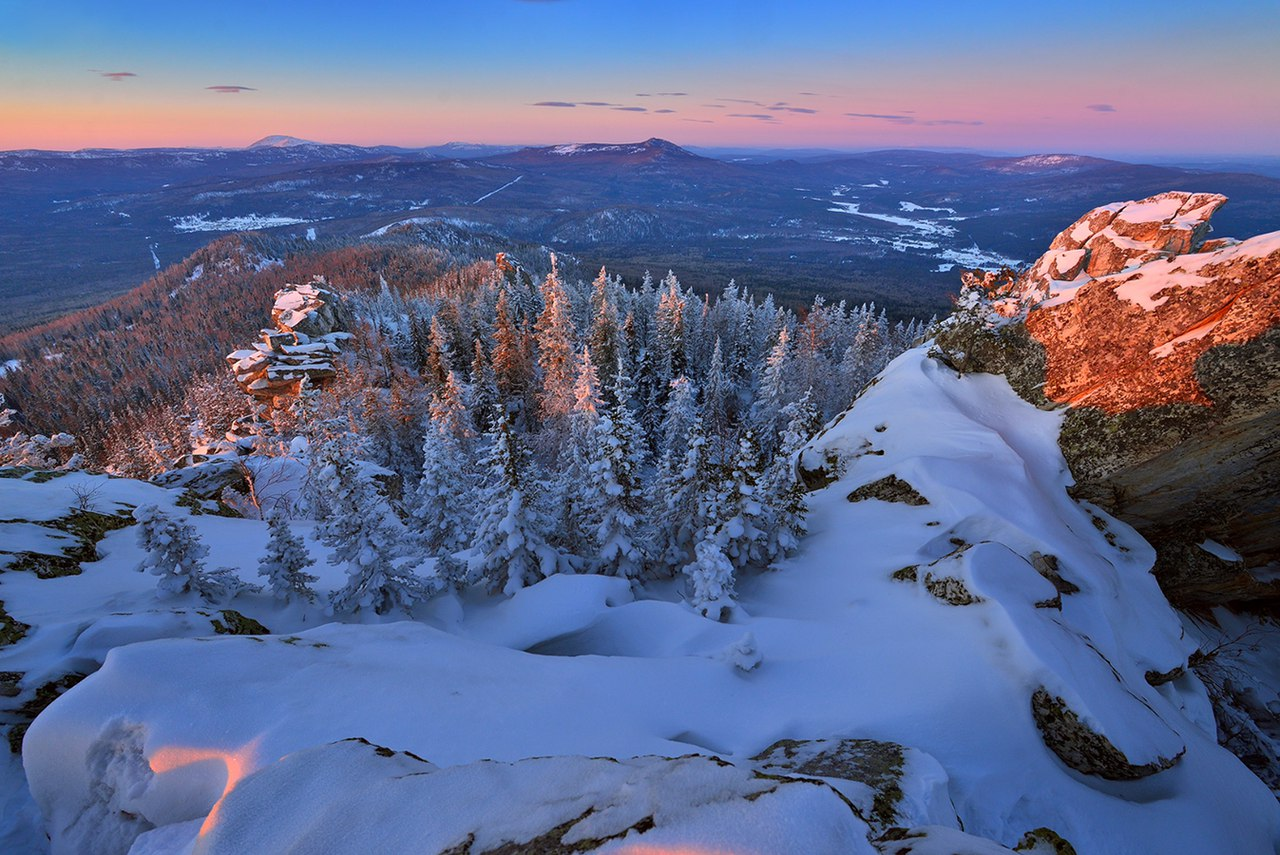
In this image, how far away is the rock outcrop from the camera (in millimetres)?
14680

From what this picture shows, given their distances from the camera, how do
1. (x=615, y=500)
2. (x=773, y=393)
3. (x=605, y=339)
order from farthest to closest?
A: (x=605, y=339) → (x=773, y=393) → (x=615, y=500)

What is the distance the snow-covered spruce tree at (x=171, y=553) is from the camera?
10914 mm

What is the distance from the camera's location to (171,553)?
11203 mm

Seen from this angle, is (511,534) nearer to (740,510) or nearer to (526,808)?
(740,510)

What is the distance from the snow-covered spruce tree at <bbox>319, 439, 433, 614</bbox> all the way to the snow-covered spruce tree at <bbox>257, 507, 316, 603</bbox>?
2.10 ft

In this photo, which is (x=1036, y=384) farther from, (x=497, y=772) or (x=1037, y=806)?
(x=497, y=772)

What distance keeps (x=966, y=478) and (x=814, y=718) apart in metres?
10.6

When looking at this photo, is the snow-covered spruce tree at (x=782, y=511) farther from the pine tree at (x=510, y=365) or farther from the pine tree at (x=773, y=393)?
the pine tree at (x=510, y=365)

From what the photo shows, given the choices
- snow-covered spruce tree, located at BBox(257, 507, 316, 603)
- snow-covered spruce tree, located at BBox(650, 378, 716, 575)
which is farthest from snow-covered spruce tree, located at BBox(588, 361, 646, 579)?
snow-covered spruce tree, located at BBox(257, 507, 316, 603)

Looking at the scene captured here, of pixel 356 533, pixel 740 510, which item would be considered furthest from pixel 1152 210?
pixel 356 533

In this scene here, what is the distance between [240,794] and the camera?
16.1ft

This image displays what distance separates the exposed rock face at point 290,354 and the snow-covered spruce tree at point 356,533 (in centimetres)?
4201

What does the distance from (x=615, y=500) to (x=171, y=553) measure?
440 inches

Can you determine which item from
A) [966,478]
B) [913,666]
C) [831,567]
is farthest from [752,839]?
[966,478]
